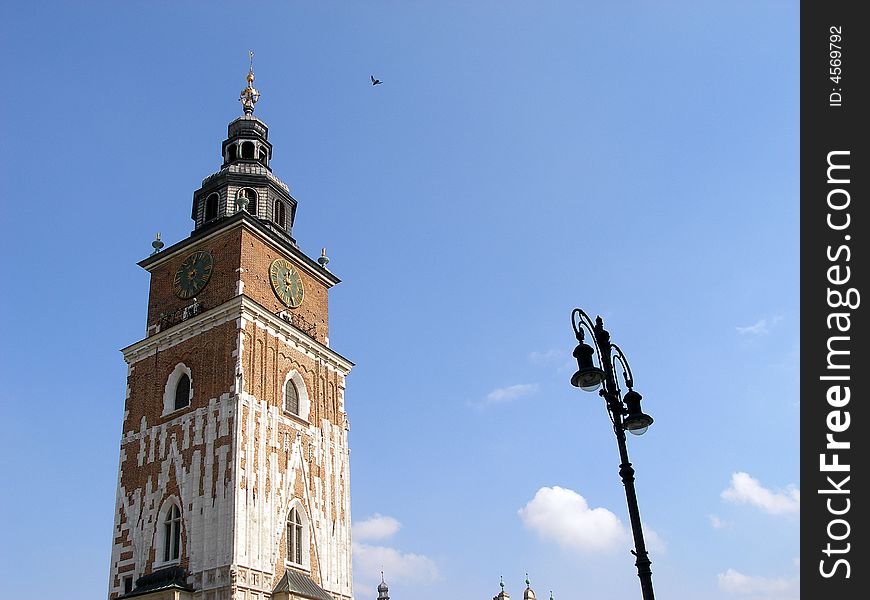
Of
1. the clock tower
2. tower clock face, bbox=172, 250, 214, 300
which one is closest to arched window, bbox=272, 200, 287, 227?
the clock tower

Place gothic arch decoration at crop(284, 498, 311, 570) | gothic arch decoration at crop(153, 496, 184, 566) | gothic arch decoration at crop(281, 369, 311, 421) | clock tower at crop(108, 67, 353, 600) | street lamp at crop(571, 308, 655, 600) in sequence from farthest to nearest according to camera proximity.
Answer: gothic arch decoration at crop(281, 369, 311, 421) < gothic arch decoration at crop(284, 498, 311, 570) < gothic arch decoration at crop(153, 496, 184, 566) < clock tower at crop(108, 67, 353, 600) < street lamp at crop(571, 308, 655, 600)

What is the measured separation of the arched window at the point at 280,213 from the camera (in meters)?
43.3

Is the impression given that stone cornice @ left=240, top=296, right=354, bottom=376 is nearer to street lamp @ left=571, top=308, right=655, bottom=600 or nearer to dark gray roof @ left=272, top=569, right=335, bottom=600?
dark gray roof @ left=272, top=569, right=335, bottom=600

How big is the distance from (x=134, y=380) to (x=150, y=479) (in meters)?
5.46

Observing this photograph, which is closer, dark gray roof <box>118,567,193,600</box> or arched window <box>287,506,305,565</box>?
dark gray roof <box>118,567,193,600</box>

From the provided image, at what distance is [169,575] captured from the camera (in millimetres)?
33188

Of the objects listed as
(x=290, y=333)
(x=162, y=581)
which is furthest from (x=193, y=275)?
(x=162, y=581)

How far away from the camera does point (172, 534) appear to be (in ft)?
113

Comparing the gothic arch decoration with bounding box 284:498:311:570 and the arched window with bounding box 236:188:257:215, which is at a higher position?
the arched window with bounding box 236:188:257:215

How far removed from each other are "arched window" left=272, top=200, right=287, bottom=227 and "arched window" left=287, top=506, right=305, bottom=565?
14.7 metres

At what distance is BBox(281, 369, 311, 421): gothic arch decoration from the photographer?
38625 mm

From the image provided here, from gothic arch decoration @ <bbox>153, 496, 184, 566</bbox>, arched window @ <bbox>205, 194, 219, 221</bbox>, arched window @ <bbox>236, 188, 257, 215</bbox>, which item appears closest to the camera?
gothic arch decoration @ <bbox>153, 496, 184, 566</bbox>
